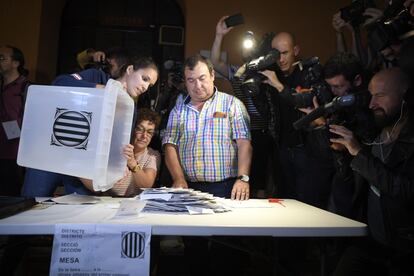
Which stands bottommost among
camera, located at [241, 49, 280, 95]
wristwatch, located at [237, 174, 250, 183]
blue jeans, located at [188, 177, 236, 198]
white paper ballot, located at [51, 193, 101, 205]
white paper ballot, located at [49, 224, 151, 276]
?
white paper ballot, located at [49, 224, 151, 276]

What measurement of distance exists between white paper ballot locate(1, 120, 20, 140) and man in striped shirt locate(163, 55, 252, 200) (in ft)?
3.96

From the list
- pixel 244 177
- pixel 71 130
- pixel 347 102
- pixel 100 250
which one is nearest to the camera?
pixel 100 250

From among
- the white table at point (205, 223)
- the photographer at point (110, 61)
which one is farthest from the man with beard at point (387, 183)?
the photographer at point (110, 61)

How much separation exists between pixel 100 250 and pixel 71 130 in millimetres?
499

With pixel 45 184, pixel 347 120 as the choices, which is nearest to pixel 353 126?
pixel 347 120

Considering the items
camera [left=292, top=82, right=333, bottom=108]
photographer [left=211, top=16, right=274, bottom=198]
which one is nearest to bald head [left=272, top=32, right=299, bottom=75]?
photographer [left=211, top=16, right=274, bottom=198]

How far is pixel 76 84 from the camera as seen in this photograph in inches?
57.7

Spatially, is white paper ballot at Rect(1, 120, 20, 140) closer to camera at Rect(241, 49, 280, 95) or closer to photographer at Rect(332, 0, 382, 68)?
camera at Rect(241, 49, 280, 95)

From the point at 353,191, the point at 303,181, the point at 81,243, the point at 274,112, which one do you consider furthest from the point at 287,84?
the point at 81,243

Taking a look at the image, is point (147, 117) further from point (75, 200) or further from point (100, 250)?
point (100, 250)

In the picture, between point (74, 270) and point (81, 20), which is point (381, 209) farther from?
point (81, 20)

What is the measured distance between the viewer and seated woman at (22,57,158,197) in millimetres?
1604

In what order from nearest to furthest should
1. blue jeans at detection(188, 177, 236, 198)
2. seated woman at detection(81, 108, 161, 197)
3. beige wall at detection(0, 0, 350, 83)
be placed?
seated woman at detection(81, 108, 161, 197), blue jeans at detection(188, 177, 236, 198), beige wall at detection(0, 0, 350, 83)

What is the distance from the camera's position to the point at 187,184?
1916 mm
